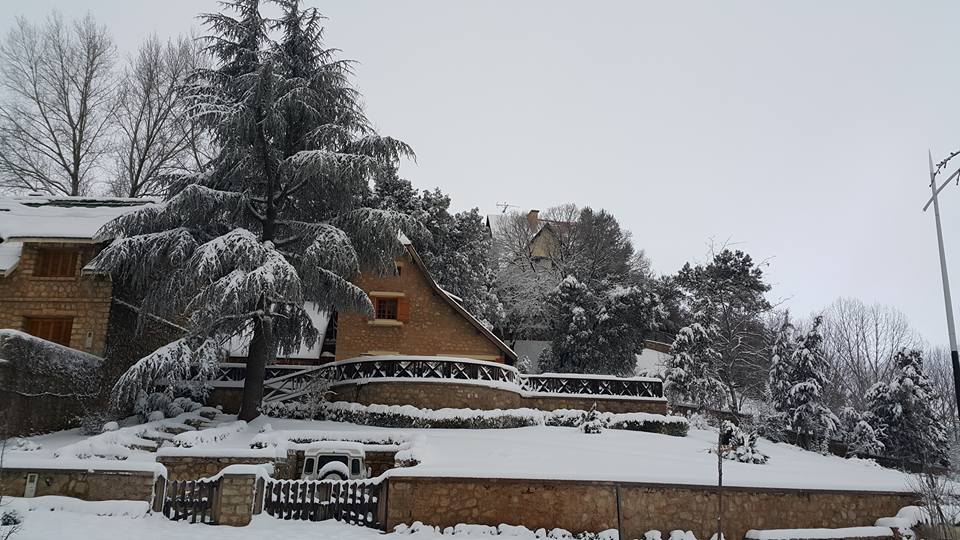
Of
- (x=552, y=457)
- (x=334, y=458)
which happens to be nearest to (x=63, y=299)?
(x=334, y=458)

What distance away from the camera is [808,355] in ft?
88.6

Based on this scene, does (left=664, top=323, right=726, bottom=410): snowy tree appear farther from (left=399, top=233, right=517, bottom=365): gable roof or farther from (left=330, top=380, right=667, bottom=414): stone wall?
(left=330, top=380, right=667, bottom=414): stone wall

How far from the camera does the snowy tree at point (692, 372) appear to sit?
28.4 m

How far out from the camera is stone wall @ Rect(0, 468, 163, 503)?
1053cm

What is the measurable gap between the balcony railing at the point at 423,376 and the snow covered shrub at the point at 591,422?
1.07 metres

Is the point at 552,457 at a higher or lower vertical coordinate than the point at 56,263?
lower

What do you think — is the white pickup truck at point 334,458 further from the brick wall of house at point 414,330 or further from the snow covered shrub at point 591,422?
the brick wall of house at point 414,330

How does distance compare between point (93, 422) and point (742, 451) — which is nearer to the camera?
→ point (93, 422)

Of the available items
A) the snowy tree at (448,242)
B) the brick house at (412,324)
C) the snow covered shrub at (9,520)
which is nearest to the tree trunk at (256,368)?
the brick house at (412,324)

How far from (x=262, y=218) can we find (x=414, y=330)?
320 inches

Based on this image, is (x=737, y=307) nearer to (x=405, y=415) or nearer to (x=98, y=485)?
(x=405, y=415)

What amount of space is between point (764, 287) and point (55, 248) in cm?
3334

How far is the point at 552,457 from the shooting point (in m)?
15.3

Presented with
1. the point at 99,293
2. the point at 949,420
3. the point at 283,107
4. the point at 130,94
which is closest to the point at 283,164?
the point at 283,107
